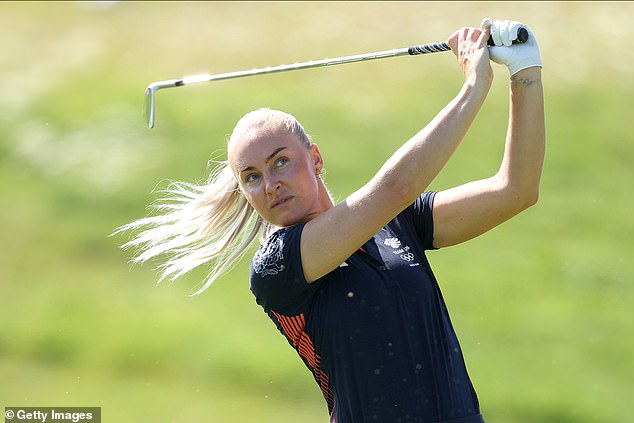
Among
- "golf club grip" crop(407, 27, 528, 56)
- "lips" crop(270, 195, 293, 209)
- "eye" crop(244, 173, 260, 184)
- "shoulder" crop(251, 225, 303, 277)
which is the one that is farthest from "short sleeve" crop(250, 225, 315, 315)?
"golf club grip" crop(407, 27, 528, 56)

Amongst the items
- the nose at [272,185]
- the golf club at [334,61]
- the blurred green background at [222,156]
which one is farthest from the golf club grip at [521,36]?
the blurred green background at [222,156]

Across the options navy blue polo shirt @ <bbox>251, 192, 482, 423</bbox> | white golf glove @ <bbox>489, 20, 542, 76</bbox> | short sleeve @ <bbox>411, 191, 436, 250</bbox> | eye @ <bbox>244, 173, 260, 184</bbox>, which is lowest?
navy blue polo shirt @ <bbox>251, 192, 482, 423</bbox>

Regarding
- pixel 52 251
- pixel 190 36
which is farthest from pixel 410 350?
pixel 190 36

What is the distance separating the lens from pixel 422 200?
4102 mm

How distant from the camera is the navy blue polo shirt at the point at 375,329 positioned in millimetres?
3641

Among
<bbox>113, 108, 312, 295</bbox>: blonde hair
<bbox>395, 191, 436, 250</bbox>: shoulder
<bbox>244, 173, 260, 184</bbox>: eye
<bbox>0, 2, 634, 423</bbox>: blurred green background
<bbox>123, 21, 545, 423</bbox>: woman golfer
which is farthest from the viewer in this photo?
<bbox>0, 2, 634, 423</bbox>: blurred green background

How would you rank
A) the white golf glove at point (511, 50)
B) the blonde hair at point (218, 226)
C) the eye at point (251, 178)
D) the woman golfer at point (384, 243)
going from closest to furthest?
the woman golfer at point (384, 243) < the white golf glove at point (511, 50) < the eye at point (251, 178) < the blonde hair at point (218, 226)

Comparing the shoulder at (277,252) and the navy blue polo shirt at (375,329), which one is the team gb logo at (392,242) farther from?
the shoulder at (277,252)

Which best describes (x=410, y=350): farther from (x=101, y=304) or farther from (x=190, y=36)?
(x=190, y=36)

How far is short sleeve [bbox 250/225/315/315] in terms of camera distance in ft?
12.0

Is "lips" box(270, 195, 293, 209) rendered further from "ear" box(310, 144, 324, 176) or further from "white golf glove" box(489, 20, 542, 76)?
"white golf glove" box(489, 20, 542, 76)

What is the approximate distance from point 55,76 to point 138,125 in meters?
1.79

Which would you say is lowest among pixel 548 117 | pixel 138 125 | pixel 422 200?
pixel 422 200

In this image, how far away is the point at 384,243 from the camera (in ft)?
12.6
